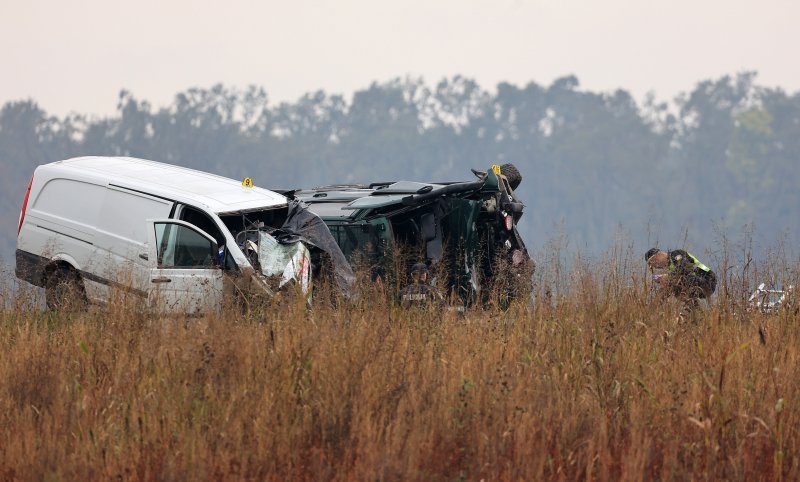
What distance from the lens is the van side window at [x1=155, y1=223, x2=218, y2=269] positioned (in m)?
13.3

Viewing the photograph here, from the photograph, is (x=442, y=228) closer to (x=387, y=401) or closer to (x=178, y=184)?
(x=178, y=184)

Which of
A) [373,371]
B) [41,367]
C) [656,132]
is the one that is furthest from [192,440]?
[656,132]

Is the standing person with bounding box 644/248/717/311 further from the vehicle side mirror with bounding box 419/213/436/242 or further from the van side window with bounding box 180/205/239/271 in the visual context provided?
the van side window with bounding box 180/205/239/271

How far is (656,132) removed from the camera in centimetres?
12238

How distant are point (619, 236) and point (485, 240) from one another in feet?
11.7

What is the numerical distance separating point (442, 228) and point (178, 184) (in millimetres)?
3052

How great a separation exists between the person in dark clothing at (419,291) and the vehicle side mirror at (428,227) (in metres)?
0.71

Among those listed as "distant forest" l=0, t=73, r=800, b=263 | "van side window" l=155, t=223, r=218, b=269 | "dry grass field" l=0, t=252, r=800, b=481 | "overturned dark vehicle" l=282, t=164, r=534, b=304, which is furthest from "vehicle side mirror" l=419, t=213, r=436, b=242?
"distant forest" l=0, t=73, r=800, b=263

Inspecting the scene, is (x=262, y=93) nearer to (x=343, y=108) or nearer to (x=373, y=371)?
(x=343, y=108)

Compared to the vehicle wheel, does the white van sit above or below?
below

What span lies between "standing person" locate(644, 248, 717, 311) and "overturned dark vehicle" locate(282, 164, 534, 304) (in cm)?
181

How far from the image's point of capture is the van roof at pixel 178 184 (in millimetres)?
13844

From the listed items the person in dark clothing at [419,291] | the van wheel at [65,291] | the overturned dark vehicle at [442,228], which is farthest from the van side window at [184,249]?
the person in dark clothing at [419,291]

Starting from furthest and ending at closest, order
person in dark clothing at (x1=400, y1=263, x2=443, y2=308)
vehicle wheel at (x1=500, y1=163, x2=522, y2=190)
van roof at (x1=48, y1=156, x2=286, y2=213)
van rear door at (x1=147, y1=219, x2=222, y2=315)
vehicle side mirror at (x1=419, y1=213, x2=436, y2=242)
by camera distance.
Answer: vehicle wheel at (x1=500, y1=163, x2=522, y2=190)
vehicle side mirror at (x1=419, y1=213, x2=436, y2=242)
van roof at (x1=48, y1=156, x2=286, y2=213)
van rear door at (x1=147, y1=219, x2=222, y2=315)
person in dark clothing at (x1=400, y1=263, x2=443, y2=308)
